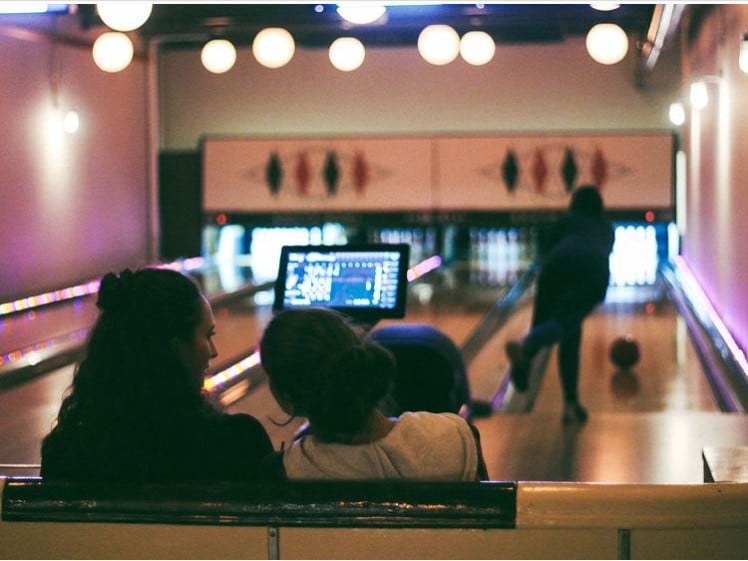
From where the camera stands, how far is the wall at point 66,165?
975cm

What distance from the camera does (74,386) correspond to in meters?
2.04

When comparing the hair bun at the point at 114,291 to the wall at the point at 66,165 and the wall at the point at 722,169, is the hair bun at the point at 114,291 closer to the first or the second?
the wall at the point at 722,169

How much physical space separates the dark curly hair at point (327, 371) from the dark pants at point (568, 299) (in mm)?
3890

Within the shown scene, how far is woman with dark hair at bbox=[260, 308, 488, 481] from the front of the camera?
192 centimetres

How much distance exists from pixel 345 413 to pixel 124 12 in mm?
4244

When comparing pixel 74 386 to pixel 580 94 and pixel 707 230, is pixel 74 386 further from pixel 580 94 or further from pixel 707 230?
pixel 580 94

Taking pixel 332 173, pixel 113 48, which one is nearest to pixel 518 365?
pixel 113 48

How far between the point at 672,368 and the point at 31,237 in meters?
5.67

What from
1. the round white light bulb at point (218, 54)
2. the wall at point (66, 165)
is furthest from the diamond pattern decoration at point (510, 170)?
the round white light bulb at point (218, 54)

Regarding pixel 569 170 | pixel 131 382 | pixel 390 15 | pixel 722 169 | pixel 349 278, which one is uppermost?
pixel 390 15

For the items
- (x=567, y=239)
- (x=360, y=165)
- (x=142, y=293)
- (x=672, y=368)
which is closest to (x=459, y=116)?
(x=360, y=165)

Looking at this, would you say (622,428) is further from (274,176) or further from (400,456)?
(274,176)

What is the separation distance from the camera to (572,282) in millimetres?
5852

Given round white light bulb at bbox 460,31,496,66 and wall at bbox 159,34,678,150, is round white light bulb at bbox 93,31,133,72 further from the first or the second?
wall at bbox 159,34,678,150
